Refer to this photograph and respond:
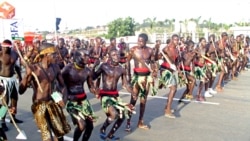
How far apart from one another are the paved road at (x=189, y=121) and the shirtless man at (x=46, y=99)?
1.86m

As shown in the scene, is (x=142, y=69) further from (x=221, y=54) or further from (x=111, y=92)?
(x=221, y=54)

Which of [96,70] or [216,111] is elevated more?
[96,70]

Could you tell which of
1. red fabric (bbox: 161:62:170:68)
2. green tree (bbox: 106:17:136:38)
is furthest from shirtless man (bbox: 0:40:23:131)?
green tree (bbox: 106:17:136:38)

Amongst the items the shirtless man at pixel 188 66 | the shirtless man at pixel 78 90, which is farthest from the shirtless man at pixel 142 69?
the shirtless man at pixel 188 66

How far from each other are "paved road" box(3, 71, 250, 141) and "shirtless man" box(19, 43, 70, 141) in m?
1.86

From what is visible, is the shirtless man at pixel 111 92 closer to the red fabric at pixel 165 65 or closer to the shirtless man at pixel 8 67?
the shirtless man at pixel 8 67

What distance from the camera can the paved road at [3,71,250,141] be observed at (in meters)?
6.79

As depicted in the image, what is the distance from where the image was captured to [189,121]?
26.1 feet

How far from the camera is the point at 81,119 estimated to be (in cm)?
532

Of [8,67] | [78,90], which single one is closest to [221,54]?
[8,67]

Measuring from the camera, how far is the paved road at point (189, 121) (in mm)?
6785

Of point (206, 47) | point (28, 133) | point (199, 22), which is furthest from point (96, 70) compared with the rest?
point (199, 22)

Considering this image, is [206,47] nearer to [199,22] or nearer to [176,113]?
[176,113]

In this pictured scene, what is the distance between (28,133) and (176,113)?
354 cm
